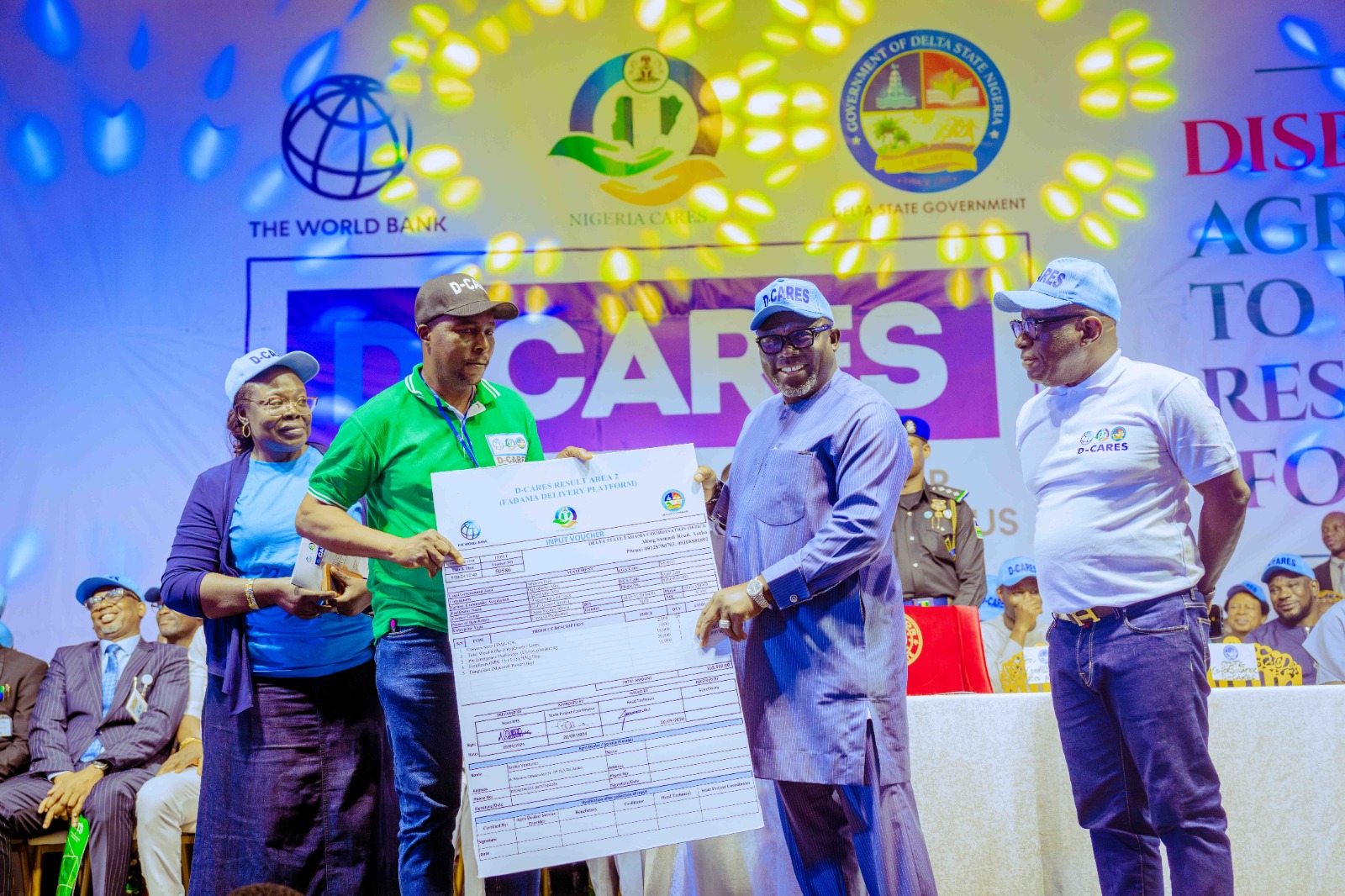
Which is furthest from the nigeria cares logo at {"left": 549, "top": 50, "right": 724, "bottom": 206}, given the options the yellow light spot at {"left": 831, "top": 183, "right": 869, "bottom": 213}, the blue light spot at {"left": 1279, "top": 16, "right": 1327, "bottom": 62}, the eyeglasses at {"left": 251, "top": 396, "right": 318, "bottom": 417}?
the eyeglasses at {"left": 251, "top": 396, "right": 318, "bottom": 417}

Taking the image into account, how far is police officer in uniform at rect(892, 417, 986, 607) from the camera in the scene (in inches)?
183

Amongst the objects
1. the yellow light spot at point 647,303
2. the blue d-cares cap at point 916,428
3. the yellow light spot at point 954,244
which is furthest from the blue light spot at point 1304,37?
the yellow light spot at point 647,303

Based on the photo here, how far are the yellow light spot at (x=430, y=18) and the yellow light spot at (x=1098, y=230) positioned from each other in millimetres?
3826

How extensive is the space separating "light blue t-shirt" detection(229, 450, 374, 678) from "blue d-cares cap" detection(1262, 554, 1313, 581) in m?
4.98

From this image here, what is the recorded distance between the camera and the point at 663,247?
5957 mm

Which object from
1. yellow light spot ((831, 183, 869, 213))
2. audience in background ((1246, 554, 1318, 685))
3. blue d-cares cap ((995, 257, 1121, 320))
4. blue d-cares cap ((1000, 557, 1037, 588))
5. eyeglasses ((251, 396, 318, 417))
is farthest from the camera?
yellow light spot ((831, 183, 869, 213))

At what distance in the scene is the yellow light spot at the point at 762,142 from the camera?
6016mm

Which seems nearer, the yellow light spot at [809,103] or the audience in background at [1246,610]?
the audience in background at [1246,610]

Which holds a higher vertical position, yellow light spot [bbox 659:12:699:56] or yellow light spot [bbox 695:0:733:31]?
yellow light spot [bbox 695:0:733:31]

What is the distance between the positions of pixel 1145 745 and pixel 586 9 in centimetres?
516

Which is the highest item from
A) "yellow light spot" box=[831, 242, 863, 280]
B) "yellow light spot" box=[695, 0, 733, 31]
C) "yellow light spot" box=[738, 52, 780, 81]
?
"yellow light spot" box=[695, 0, 733, 31]

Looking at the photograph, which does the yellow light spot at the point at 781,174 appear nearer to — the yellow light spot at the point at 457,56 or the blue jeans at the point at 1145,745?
the yellow light spot at the point at 457,56

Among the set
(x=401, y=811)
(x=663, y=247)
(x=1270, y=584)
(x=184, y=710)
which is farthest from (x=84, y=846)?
(x=1270, y=584)

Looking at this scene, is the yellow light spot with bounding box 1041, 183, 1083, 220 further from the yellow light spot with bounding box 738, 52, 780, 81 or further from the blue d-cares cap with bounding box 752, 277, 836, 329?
the blue d-cares cap with bounding box 752, 277, 836, 329
